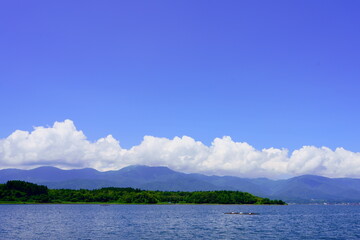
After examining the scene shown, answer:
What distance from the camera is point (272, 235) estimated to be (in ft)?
344

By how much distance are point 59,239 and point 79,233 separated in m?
13.1

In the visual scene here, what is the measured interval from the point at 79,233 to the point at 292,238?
64.2 meters

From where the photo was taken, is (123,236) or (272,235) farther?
(272,235)

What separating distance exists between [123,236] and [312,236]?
5841cm

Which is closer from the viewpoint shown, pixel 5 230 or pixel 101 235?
pixel 101 235

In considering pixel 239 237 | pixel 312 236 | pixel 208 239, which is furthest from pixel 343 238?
pixel 208 239

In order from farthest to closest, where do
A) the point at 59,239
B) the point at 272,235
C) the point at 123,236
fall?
the point at 272,235, the point at 123,236, the point at 59,239

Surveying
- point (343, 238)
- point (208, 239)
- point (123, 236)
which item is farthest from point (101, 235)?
point (343, 238)

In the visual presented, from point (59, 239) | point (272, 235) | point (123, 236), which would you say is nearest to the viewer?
point (59, 239)

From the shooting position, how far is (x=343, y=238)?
101250mm

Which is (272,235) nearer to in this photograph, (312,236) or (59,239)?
(312,236)

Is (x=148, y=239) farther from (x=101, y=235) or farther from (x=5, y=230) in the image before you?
(x=5, y=230)

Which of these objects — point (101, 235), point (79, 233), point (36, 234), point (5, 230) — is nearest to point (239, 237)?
point (101, 235)

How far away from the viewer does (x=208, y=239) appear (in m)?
93.4
